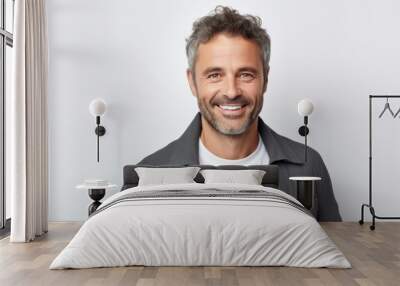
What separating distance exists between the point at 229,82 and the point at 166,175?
4.33 feet

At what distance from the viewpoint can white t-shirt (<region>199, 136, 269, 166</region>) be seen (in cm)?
735

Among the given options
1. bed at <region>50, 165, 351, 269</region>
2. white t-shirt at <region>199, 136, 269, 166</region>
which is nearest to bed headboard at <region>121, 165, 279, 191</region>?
white t-shirt at <region>199, 136, 269, 166</region>

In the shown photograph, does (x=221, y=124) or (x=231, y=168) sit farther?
(x=221, y=124)

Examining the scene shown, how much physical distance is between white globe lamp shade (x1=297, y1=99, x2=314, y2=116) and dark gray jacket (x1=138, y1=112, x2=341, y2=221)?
0.41 metres

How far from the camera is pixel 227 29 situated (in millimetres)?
7277

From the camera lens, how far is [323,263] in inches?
181

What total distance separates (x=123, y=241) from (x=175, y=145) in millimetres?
2866

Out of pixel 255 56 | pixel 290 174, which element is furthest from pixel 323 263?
pixel 255 56

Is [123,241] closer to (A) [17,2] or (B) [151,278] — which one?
(B) [151,278]

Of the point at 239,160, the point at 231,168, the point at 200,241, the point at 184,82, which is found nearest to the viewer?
the point at 200,241

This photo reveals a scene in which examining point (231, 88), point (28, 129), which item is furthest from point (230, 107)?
point (28, 129)

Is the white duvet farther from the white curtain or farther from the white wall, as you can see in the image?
the white wall

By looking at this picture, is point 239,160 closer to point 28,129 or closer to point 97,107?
point 97,107

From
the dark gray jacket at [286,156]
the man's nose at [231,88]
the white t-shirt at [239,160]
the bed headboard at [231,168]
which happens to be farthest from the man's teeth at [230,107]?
the bed headboard at [231,168]
